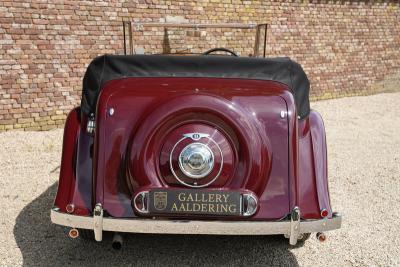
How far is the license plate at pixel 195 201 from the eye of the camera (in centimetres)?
262

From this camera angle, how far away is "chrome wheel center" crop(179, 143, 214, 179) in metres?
2.57

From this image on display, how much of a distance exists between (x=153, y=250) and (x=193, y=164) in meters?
1.01

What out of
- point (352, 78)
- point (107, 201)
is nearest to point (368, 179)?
point (107, 201)

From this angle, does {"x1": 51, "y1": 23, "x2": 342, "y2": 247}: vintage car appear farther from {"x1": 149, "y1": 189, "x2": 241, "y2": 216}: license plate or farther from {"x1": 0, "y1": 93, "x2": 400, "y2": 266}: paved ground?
{"x1": 0, "y1": 93, "x2": 400, "y2": 266}: paved ground

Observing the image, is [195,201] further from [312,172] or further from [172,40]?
[172,40]

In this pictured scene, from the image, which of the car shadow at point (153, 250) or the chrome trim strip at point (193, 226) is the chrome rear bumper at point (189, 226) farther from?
the car shadow at point (153, 250)

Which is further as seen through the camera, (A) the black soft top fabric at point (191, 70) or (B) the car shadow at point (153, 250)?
(B) the car shadow at point (153, 250)

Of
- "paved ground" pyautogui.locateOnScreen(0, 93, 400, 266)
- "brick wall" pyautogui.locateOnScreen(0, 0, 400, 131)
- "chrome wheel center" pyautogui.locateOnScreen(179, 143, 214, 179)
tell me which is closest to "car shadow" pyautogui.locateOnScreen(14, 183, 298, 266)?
"paved ground" pyautogui.locateOnScreen(0, 93, 400, 266)

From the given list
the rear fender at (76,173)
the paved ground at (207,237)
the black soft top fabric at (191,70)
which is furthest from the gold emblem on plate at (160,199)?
the black soft top fabric at (191,70)

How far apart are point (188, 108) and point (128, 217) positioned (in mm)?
734

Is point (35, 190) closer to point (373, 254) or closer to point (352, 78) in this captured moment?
point (373, 254)

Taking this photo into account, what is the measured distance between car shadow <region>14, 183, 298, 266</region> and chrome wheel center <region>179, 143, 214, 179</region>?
83 cm

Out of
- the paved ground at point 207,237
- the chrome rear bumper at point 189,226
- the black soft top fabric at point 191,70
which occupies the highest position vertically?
the black soft top fabric at point 191,70

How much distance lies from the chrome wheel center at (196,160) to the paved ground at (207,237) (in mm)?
833
